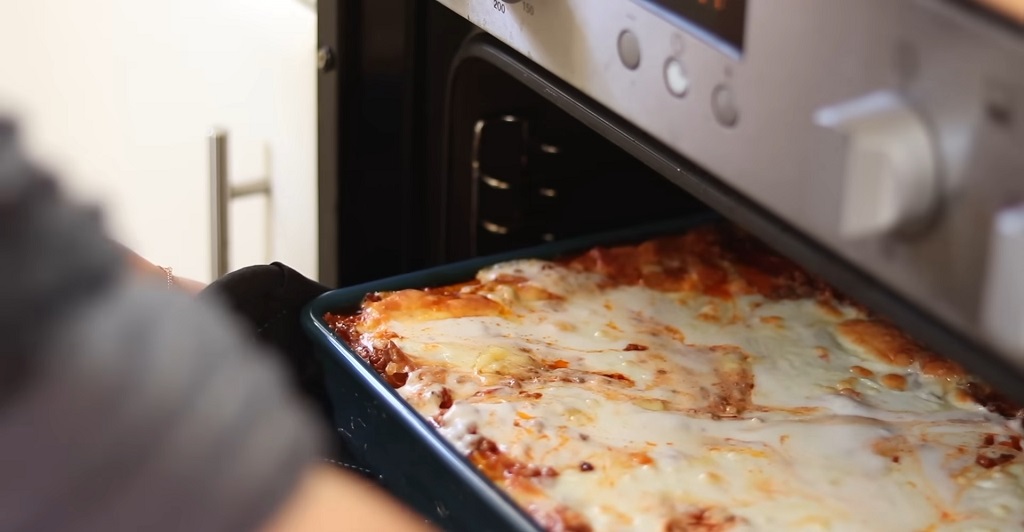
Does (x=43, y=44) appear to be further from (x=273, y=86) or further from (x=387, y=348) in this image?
(x=387, y=348)

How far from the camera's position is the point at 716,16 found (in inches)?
22.5

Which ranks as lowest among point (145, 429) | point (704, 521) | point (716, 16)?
point (704, 521)

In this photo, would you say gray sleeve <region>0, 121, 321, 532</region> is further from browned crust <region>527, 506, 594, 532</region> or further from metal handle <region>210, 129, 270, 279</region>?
metal handle <region>210, 129, 270, 279</region>

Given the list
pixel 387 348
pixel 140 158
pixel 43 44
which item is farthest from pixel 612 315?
pixel 43 44

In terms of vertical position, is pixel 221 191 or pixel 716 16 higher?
pixel 716 16

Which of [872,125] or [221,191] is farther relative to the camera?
[221,191]

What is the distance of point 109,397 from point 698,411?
1.50 feet

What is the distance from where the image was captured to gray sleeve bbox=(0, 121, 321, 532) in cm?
39

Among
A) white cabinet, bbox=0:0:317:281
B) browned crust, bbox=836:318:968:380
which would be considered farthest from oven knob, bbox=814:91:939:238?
white cabinet, bbox=0:0:317:281

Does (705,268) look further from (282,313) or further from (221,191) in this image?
(221,191)

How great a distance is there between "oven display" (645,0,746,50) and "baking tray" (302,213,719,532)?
25 centimetres

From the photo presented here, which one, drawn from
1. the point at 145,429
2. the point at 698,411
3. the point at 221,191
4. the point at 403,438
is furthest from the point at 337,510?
the point at 221,191

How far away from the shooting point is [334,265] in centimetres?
102

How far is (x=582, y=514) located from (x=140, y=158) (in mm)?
773
